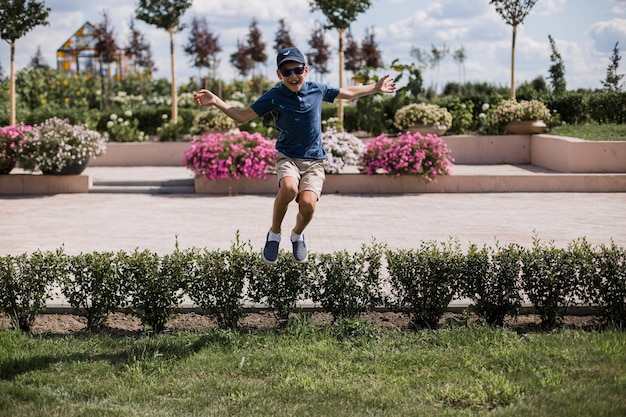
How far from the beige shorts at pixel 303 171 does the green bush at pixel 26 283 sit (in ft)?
6.80

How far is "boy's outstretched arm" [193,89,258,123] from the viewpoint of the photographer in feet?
20.0

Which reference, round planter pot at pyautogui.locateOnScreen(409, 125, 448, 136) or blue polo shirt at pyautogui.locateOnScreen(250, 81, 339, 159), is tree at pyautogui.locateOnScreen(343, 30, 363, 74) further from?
blue polo shirt at pyautogui.locateOnScreen(250, 81, 339, 159)

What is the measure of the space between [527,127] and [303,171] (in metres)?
14.1

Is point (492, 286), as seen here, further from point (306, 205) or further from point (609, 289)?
point (306, 205)

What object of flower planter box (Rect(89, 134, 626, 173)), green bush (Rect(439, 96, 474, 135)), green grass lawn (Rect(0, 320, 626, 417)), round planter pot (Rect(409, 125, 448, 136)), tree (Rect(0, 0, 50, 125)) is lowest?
green grass lawn (Rect(0, 320, 626, 417))

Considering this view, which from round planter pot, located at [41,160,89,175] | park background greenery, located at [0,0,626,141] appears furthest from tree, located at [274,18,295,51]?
round planter pot, located at [41,160,89,175]

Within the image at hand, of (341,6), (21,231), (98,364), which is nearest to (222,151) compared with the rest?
(21,231)

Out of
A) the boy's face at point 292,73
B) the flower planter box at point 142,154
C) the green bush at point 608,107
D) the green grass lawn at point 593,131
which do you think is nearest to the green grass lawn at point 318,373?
the boy's face at point 292,73

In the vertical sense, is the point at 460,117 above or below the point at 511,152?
above

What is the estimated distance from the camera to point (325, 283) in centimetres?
669

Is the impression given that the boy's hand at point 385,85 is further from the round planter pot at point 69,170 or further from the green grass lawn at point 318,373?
the round planter pot at point 69,170

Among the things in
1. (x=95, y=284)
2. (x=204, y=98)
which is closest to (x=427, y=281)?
(x=204, y=98)

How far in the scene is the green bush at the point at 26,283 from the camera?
22.0 ft

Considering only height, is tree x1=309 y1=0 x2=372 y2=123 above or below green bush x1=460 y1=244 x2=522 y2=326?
above
